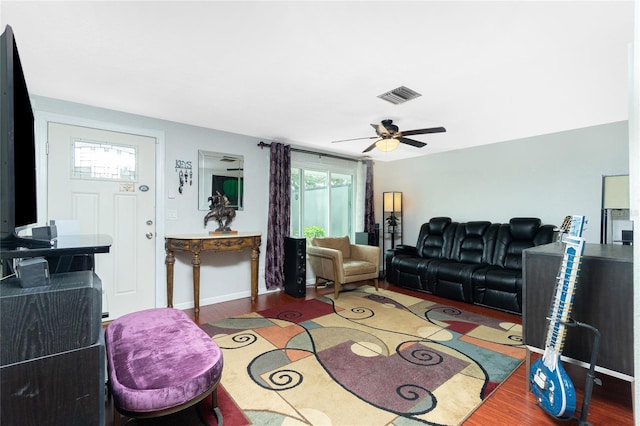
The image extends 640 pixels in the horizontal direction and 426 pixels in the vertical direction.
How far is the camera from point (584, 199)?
3713mm

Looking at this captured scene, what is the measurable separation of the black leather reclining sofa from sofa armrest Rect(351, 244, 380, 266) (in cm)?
46

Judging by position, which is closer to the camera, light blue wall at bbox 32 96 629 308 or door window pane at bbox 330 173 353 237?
light blue wall at bbox 32 96 629 308

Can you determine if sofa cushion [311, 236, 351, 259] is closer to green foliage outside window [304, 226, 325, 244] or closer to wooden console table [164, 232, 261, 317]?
green foliage outside window [304, 226, 325, 244]

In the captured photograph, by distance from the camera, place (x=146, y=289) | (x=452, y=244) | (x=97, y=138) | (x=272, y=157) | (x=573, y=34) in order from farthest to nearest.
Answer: (x=452, y=244) → (x=272, y=157) → (x=146, y=289) → (x=97, y=138) → (x=573, y=34)

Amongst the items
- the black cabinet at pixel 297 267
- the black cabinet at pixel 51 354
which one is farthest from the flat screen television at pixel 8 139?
the black cabinet at pixel 297 267

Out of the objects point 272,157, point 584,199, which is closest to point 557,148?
point 584,199

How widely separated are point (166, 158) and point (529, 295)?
371 centimetres

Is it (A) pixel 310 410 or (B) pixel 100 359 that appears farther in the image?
(A) pixel 310 410

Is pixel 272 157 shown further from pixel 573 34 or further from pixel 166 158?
pixel 573 34

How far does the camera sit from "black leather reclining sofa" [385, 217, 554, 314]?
140 inches

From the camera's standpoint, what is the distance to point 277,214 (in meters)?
4.29

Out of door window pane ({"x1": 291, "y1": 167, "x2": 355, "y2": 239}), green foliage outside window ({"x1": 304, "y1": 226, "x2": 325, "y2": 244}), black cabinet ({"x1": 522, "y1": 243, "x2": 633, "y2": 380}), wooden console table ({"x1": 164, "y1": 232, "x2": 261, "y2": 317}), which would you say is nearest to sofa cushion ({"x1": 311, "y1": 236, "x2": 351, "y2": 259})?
green foliage outside window ({"x1": 304, "y1": 226, "x2": 325, "y2": 244})

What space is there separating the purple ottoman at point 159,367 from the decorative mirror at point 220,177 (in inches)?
86.5

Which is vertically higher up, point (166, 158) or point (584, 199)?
point (166, 158)
